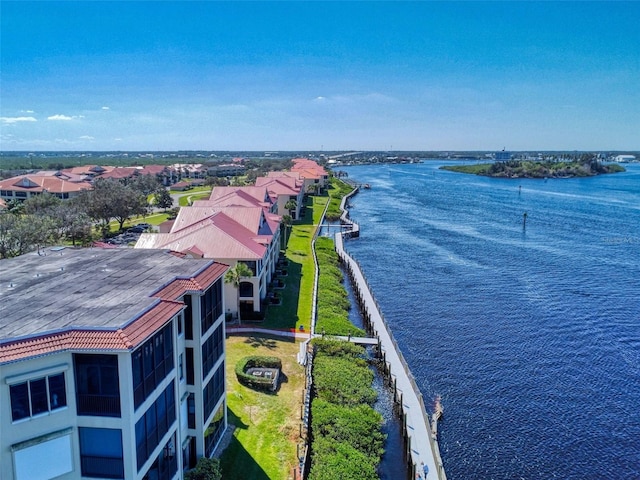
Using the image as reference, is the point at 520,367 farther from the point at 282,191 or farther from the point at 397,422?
the point at 282,191

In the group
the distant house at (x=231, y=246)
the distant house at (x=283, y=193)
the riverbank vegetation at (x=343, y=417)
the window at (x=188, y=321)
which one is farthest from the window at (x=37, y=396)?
the distant house at (x=283, y=193)

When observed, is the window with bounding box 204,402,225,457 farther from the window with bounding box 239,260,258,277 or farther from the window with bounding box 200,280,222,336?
the window with bounding box 239,260,258,277

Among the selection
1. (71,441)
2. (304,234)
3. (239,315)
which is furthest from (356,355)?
(304,234)

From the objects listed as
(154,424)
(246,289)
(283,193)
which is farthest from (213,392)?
(283,193)

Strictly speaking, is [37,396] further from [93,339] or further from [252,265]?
[252,265]

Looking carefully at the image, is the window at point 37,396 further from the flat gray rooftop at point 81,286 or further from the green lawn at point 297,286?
the green lawn at point 297,286

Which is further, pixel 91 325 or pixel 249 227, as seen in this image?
pixel 249 227

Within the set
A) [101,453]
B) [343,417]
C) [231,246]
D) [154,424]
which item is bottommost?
[343,417]
